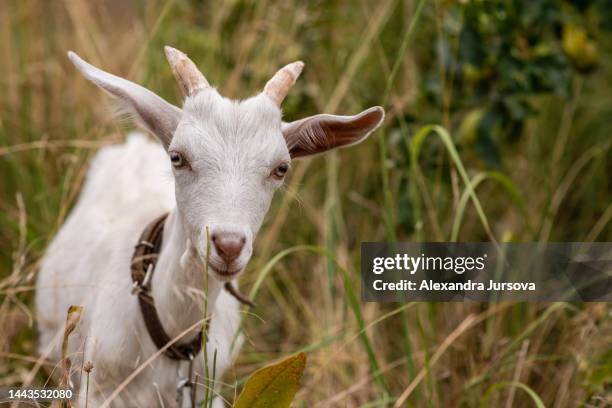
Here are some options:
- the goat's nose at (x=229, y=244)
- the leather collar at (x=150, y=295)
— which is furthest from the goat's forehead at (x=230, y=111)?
the leather collar at (x=150, y=295)

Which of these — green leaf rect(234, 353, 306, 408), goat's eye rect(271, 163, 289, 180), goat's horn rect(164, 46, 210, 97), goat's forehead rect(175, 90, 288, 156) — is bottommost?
green leaf rect(234, 353, 306, 408)

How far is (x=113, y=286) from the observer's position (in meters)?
2.87

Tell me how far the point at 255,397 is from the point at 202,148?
71 centimetres

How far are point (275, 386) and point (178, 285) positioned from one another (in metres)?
0.49

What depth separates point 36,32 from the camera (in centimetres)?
537

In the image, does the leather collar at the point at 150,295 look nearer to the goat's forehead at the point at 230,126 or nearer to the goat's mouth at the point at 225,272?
the goat's mouth at the point at 225,272

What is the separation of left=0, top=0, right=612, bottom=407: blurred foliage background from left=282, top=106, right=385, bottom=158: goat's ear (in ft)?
1.82

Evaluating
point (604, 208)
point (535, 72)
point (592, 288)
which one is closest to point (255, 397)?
point (592, 288)

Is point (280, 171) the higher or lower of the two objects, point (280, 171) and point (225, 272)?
the higher

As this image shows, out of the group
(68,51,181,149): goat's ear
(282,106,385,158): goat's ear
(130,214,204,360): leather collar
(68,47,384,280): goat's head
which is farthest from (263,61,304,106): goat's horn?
(130,214,204,360): leather collar

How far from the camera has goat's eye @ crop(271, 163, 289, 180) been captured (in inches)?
93.7

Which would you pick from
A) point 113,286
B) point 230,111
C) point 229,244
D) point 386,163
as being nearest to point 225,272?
point 229,244

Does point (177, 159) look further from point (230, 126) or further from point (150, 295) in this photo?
point (150, 295)

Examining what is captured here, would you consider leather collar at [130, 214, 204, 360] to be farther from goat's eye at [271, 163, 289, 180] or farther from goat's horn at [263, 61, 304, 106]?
goat's horn at [263, 61, 304, 106]
